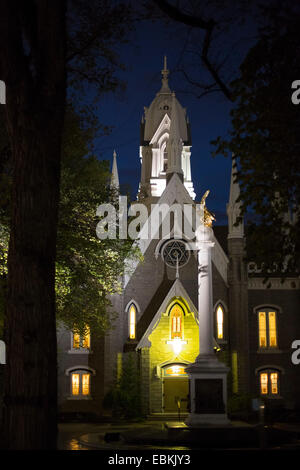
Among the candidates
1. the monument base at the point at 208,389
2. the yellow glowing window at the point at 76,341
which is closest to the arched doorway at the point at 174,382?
the yellow glowing window at the point at 76,341

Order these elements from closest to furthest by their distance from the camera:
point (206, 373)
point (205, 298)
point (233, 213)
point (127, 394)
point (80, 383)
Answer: point (206, 373), point (205, 298), point (127, 394), point (80, 383), point (233, 213)

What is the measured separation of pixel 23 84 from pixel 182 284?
31.7m

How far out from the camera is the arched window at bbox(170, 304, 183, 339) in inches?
1410

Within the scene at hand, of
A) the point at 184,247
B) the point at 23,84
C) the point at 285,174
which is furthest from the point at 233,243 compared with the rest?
the point at 23,84

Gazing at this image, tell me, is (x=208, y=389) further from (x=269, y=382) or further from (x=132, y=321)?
(x=269, y=382)

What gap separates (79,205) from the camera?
20.4 meters

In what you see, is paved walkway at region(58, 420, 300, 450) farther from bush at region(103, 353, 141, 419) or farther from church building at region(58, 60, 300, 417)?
church building at region(58, 60, 300, 417)

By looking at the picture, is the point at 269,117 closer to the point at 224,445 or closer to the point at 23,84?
the point at 23,84

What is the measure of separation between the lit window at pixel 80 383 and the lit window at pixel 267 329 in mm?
11571

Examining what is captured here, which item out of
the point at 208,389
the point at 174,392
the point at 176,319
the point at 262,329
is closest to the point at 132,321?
the point at 176,319

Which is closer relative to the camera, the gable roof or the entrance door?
the entrance door

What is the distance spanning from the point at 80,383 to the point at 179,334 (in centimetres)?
755

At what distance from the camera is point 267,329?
39844 millimetres

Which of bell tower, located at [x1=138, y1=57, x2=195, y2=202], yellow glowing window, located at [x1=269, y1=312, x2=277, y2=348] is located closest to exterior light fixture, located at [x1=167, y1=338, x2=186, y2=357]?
yellow glowing window, located at [x1=269, y1=312, x2=277, y2=348]
